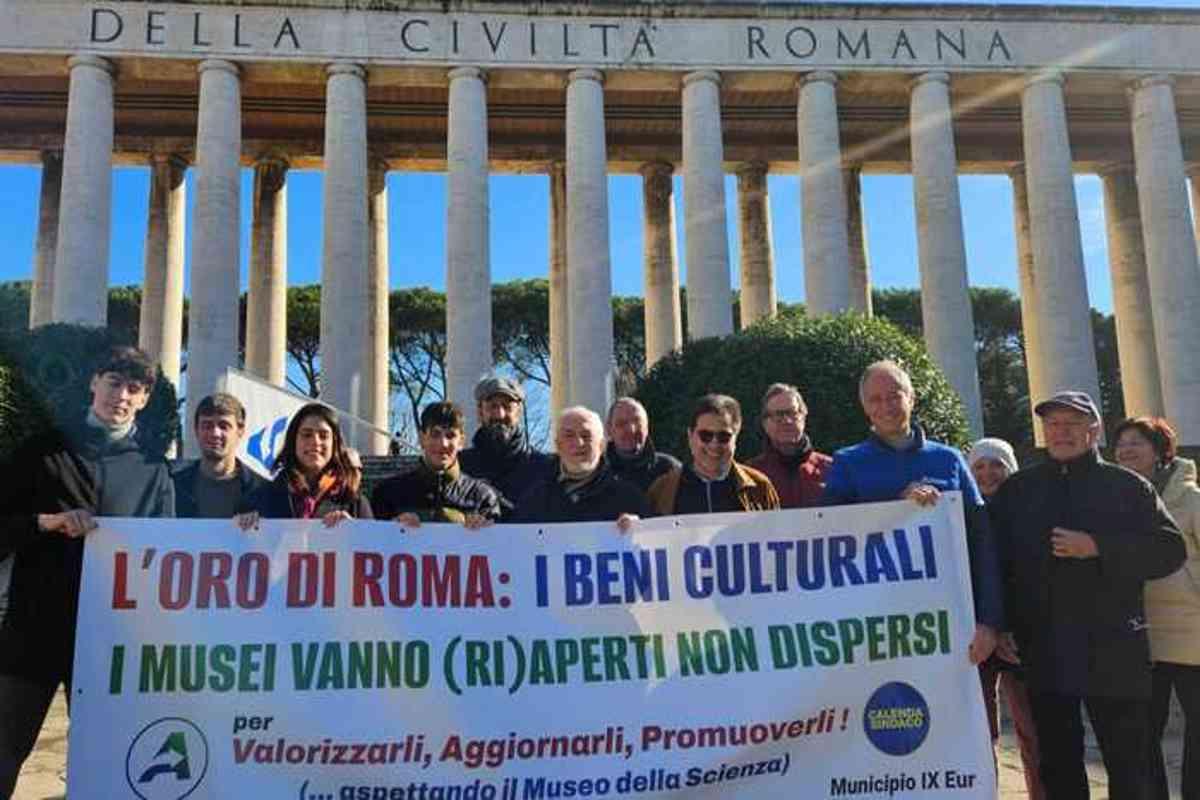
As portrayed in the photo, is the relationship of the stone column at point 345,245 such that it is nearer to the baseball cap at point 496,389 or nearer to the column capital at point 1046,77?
the column capital at point 1046,77

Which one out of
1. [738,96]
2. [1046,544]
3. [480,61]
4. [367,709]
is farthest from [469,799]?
[738,96]

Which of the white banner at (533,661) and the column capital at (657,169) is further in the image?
the column capital at (657,169)

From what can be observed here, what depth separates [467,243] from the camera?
28.3 metres

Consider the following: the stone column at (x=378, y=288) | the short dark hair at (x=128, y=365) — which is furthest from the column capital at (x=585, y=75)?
the short dark hair at (x=128, y=365)

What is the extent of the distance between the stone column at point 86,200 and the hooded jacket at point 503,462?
2214 cm

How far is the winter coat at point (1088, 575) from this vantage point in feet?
17.0

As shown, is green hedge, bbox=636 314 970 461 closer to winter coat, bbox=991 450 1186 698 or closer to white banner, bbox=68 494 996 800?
winter coat, bbox=991 450 1186 698

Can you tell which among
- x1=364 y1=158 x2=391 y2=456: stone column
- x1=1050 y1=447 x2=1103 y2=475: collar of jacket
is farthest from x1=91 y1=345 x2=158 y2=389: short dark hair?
x1=364 y1=158 x2=391 y2=456: stone column

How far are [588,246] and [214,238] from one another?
33.8ft

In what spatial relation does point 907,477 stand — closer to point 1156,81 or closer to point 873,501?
point 873,501

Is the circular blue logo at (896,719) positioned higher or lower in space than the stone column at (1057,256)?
lower

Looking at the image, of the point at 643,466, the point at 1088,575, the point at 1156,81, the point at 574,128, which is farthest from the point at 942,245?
the point at 1088,575

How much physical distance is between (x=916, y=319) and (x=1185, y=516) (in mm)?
49930

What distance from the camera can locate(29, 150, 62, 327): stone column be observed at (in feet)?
105
